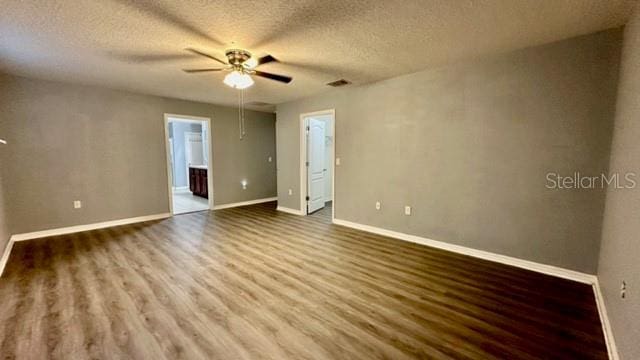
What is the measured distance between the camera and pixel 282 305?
7.49 ft

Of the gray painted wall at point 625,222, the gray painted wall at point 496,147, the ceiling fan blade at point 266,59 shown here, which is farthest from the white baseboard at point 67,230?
the gray painted wall at point 625,222

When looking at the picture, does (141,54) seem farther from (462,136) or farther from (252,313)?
(462,136)

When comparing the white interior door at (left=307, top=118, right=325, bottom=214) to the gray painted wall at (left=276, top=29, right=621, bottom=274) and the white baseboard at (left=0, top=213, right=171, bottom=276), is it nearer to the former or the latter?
the gray painted wall at (left=276, top=29, right=621, bottom=274)

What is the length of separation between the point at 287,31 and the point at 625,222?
289 centimetres

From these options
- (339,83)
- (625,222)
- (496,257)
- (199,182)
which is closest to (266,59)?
(339,83)

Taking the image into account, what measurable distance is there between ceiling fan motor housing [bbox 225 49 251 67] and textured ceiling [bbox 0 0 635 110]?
2.5 inches

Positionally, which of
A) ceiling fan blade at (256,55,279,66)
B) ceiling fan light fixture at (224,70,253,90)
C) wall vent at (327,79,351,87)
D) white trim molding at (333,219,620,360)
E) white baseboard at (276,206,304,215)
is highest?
wall vent at (327,79,351,87)

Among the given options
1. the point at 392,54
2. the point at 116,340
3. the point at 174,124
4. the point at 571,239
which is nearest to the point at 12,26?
the point at 116,340

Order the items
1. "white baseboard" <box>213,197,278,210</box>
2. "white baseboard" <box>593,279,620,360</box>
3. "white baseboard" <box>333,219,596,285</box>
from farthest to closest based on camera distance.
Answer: "white baseboard" <box>213,197,278,210</box> → "white baseboard" <box>333,219,596,285</box> → "white baseboard" <box>593,279,620,360</box>

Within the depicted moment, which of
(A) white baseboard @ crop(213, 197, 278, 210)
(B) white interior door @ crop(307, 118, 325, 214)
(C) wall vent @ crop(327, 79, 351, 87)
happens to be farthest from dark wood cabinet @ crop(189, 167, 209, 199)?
(C) wall vent @ crop(327, 79, 351, 87)

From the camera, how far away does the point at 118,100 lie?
4.69m

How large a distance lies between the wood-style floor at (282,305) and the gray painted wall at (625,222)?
29 centimetres

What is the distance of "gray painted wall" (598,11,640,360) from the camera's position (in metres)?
1.49

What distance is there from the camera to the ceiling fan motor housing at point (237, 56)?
2743mm
